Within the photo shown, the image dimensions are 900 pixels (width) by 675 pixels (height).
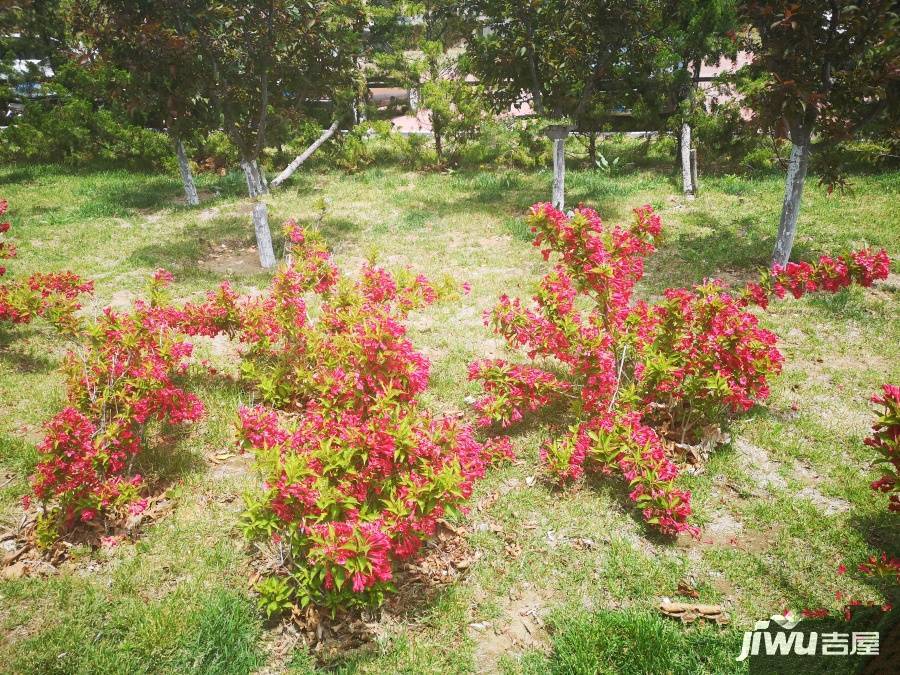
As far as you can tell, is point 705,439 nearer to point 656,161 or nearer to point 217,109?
point 217,109

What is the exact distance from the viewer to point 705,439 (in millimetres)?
4758

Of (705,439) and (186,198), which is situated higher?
(186,198)

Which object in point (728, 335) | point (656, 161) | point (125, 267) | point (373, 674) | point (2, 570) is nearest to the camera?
point (373, 674)

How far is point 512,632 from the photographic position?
10.9 feet

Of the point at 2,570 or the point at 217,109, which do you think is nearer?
the point at 2,570

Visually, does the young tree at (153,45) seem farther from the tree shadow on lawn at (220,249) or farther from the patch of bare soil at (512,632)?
the patch of bare soil at (512,632)

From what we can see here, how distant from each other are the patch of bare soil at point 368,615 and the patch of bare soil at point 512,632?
0.40 metres

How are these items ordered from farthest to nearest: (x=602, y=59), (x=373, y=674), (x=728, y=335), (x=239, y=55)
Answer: (x=602, y=59), (x=239, y=55), (x=728, y=335), (x=373, y=674)

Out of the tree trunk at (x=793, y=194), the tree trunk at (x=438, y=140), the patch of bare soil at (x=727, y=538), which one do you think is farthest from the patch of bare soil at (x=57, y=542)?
the tree trunk at (x=438, y=140)

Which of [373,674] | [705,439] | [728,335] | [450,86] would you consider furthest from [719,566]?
[450,86]

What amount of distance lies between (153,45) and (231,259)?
3.55 m

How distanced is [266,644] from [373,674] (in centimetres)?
72

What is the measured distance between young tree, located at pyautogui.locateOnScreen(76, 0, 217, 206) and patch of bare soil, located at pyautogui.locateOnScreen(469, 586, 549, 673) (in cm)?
830

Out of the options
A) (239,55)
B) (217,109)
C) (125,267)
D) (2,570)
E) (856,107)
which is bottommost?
(2,570)
